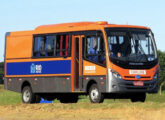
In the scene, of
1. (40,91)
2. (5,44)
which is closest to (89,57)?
(40,91)

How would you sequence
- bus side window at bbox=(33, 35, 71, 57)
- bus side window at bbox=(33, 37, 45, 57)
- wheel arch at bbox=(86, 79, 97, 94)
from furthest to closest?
bus side window at bbox=(33, 37, 45, 57) → bus side window at bbox=(33, 35, 71, 57) → wheel arch at bbox=(86, 79, 97, 94)

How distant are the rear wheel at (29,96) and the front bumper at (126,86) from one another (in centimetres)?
603

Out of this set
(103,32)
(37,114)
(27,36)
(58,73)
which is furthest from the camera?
(27,36)

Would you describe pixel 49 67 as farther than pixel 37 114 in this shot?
Yes

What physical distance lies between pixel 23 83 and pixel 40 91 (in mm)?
1341

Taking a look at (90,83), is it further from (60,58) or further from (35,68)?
(35,68)

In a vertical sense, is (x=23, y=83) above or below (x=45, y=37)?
below

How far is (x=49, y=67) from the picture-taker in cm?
2809

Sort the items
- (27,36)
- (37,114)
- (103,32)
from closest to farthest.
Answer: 1. (37,114)
2. (103,32)
3. (27,36)

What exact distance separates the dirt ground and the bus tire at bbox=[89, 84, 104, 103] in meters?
1.96

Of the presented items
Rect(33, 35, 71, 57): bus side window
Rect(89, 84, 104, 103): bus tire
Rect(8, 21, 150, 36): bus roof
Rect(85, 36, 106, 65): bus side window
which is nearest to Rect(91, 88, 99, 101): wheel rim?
Rect(89, 84, 104, 103): bus tire

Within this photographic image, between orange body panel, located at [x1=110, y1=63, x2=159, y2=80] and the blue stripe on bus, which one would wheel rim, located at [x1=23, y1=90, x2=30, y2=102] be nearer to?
the blue stripe on bus

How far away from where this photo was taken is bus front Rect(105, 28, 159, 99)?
2448cm

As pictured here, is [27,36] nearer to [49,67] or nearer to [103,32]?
[49,67]
